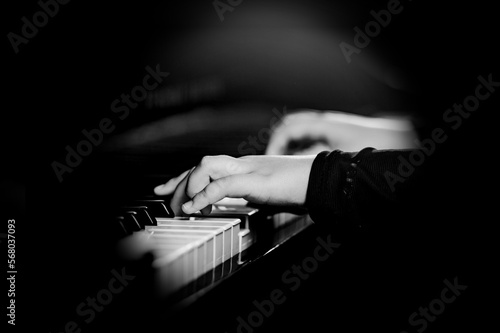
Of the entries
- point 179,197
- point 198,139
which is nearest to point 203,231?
point 179,197

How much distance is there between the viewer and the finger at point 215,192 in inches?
30.7

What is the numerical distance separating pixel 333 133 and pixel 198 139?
0.45 metres

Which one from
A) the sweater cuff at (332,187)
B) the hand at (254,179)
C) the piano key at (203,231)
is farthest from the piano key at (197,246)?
the sweater cuff at (332,187)

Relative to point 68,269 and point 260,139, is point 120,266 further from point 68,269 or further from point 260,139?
point 260,139

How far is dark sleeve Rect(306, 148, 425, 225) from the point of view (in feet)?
2.79

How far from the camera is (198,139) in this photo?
1.10 meters

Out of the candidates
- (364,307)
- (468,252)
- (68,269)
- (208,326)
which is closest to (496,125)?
(468,252)

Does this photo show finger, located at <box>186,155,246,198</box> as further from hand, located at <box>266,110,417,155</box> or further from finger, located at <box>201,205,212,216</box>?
hand, located at <box>266,110,417,155</box>

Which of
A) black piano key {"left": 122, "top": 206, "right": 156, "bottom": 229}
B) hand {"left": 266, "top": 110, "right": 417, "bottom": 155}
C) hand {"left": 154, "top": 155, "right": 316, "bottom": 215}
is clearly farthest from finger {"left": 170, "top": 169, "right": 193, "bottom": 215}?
hand {"left": 266, "top": 110, "right": 417, "bottom": 155}

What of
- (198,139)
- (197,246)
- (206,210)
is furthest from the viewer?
(198,139)

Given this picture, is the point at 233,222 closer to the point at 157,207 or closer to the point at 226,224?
the point at 226,224

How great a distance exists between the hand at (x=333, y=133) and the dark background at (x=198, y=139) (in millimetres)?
35

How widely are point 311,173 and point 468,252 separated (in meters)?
0.38

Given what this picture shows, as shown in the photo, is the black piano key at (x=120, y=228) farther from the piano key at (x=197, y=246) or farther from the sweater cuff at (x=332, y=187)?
the sweater cuff at (x=332, y=187)
